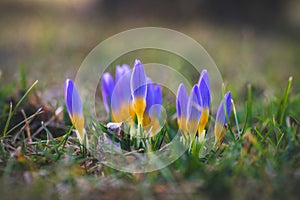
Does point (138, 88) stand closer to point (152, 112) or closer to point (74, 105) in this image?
point (152, 112)

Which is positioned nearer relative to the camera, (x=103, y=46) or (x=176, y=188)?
(x=176, y=188)

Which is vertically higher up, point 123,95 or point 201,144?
point 123,95

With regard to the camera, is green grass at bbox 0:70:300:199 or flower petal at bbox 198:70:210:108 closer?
green grass at bbox 0:70:300:199

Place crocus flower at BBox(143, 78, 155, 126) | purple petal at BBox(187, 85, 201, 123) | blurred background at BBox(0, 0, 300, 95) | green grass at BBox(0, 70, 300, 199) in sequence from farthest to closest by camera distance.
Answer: blurred background at BBox(0, 0, 300, 95) → crocus flower at BBox(143, 78, 155, 126) → purple petal at BBox(187, 85, 201, 123) → green grass at BBox(0, 70, 300, 199)

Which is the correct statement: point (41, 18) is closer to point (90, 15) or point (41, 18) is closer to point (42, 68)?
point (90, 15)

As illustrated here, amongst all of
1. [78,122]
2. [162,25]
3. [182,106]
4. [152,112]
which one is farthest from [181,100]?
[162,25]

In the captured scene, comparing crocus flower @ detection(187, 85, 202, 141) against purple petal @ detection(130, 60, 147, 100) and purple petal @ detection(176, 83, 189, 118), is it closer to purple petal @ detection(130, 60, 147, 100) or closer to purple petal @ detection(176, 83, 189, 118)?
purple petal @ detection(176, 83, 189, 118)

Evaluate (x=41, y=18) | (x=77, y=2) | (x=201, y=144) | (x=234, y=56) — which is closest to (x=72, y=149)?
(x=201, y=144)

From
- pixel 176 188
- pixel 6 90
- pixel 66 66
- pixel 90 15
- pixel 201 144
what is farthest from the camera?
pixel 90 15

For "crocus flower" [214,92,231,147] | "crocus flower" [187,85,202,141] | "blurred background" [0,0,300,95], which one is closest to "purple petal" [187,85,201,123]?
"crocus flower" [187,85,202,141]
